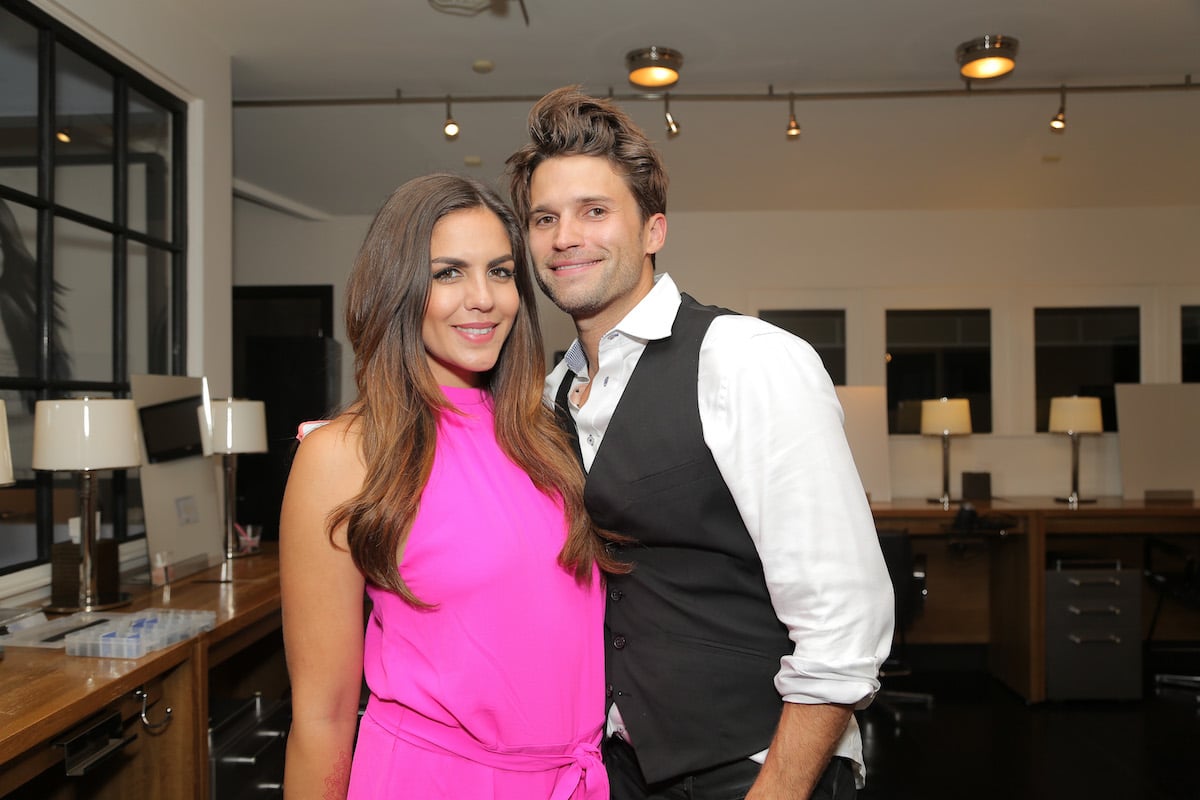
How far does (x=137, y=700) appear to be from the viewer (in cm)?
234

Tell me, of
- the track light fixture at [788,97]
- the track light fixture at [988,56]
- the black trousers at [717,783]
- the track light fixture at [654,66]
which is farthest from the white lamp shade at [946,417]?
the black trousers at [717,783]

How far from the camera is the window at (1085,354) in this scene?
6078 millimetres

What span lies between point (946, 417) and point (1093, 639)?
1.50 m

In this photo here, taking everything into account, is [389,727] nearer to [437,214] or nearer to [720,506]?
[720,506]

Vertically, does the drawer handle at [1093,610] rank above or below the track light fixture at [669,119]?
below

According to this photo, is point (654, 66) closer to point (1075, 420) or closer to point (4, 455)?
point (4, 455)

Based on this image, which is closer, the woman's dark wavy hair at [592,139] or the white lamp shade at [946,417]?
the woman's dark wavy hair at [592,139]

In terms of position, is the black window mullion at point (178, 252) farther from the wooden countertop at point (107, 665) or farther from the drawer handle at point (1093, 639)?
the drawer handle at point (1093, 639)

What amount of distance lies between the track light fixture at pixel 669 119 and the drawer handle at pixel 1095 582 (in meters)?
3.16

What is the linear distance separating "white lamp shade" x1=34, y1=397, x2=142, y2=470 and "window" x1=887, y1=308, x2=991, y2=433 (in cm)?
476

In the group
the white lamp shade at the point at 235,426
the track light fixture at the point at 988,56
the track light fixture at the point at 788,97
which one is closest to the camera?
the white lamp shade at the point at 235,426

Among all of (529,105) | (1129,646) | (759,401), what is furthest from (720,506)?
(1129,646)

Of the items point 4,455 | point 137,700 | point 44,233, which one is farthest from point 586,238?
point 44,233

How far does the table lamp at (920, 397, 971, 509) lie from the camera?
225 inches
